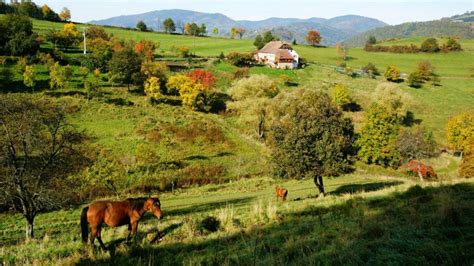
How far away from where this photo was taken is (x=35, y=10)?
427 feet

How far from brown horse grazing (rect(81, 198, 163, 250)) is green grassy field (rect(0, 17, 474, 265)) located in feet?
2.39

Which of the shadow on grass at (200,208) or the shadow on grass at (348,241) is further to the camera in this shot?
the shadow on grass at (200,208)

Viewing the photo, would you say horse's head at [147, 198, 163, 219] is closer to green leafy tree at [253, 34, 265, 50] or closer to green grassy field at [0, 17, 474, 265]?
green grassy field at [0, 17, 474, 265]

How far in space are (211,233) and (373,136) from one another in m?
54.1

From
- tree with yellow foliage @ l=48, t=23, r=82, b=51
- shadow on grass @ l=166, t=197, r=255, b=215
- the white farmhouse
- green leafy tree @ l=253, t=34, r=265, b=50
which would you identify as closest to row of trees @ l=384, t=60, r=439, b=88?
the white farmhouse

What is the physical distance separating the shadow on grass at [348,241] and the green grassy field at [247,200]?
4 centimetres

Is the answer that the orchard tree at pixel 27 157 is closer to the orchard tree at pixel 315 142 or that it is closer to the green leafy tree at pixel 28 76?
the orchard tree at pixel 315 142

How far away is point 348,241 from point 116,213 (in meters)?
→ 7.11

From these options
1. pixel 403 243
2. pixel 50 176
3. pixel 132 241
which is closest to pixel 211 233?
pixel 132 241

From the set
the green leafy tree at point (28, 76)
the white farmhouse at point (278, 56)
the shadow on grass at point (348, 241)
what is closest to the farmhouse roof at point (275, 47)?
the white farmhouse at point (278, 56)

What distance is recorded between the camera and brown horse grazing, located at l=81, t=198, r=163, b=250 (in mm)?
10922

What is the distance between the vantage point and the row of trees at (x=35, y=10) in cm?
11600

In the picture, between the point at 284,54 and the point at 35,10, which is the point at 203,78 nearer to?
the point at 284,54

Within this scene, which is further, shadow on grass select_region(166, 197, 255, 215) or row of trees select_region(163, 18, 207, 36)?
row of trees select_region(163, 18, 207, 36)
